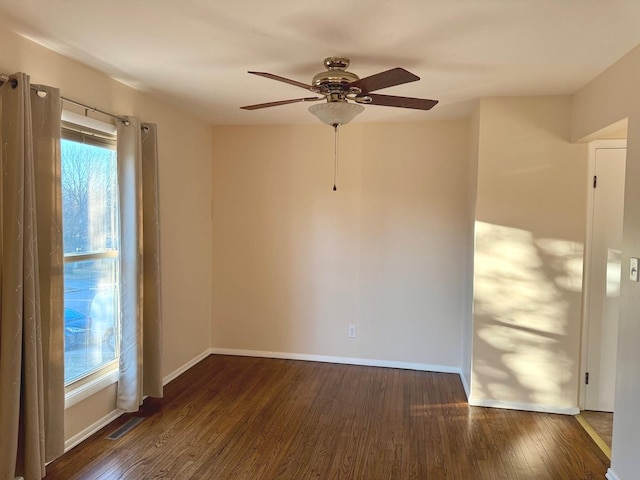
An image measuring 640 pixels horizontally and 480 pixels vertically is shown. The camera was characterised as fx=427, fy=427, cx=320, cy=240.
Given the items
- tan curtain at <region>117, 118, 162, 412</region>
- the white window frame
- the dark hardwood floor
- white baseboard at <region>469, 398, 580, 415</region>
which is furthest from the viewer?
white baseboard at <region>469, 398, 580, 415</region>

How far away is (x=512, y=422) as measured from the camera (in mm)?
3051

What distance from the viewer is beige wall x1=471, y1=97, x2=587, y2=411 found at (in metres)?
3.14

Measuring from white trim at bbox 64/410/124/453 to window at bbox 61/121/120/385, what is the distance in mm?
328

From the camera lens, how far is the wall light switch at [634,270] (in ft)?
7.17

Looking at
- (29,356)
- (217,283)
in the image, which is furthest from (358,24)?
(217,283)

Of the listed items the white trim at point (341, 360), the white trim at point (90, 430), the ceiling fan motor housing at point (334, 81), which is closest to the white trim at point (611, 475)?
the white trim at point (341, 360)

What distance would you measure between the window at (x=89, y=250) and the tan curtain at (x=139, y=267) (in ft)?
0.43

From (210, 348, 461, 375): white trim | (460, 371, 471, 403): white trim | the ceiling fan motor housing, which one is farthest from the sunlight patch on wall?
the ceiling fan motor housing

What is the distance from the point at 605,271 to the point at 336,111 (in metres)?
2.38

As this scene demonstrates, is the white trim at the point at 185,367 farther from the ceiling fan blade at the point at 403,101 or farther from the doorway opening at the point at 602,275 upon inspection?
the doorway opening at the point at 602,275

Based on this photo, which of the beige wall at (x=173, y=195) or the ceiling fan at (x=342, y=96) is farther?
the beige wall at (x=173, y=195)

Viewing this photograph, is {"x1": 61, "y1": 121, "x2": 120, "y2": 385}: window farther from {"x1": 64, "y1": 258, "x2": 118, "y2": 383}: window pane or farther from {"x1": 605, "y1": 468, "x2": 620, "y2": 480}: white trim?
{"x1": 605, "y1": 468, "x2": 620, "y2": 480}: white trim

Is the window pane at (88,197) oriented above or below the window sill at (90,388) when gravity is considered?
above

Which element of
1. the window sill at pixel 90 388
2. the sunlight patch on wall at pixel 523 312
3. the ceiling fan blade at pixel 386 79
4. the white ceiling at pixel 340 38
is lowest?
the window sill at pixel 90 388
